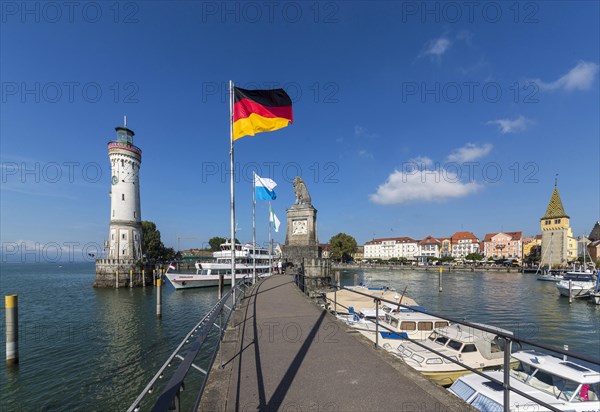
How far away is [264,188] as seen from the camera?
19.8m

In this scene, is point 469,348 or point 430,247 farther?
point 430,247

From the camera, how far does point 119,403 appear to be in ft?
34.2

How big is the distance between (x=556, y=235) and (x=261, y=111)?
108218mm

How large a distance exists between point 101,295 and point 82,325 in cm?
1750

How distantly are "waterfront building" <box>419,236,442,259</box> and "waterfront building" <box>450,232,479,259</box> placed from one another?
20.3ft

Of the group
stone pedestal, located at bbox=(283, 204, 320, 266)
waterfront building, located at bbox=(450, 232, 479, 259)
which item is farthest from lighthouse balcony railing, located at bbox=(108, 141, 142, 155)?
waterfront building, located at bbox=(450, 232, 479, 259)

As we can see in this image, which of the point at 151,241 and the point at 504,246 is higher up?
the point at 151,241

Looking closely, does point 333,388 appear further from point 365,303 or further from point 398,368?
point 365,303

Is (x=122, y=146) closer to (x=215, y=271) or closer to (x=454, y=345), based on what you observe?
(x=215, y=271)

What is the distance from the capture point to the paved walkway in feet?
12.9

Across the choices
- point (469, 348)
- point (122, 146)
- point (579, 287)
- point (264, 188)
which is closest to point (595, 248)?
point (579, 287)

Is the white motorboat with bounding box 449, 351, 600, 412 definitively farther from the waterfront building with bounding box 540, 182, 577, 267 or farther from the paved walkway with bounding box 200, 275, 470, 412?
the waterfront building with bounding box 540, 182, 577, 267

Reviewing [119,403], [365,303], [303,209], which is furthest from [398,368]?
[303,209]

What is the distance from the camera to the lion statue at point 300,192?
34.9 m
